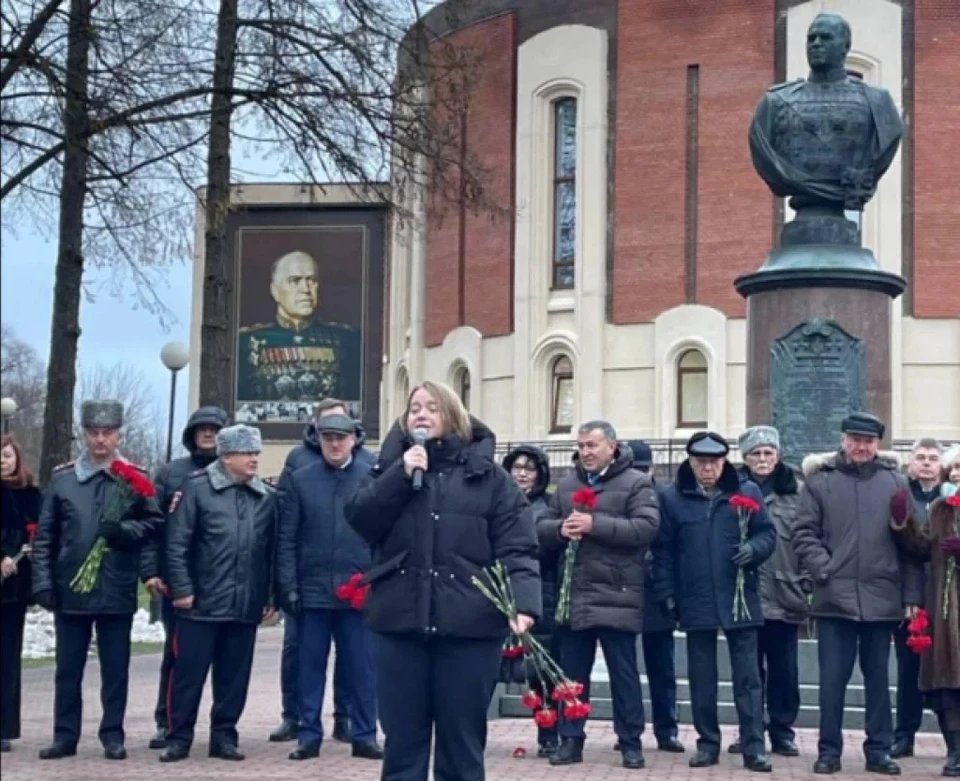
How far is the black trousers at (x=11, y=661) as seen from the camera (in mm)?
11430

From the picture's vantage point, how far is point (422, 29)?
23.1 meters

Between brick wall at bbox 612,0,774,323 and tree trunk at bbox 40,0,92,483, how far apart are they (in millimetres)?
25976

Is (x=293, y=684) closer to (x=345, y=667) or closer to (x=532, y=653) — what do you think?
(x=345, y=667)

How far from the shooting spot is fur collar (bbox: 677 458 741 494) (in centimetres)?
1184

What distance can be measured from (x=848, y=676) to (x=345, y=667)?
306 centimetres

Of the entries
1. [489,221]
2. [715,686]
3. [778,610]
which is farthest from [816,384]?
[489,221]

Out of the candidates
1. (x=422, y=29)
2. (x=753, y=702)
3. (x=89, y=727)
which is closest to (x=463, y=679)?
(x=753, y=702)

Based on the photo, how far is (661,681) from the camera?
40.9 feet

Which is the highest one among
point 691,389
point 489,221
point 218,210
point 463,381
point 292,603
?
point 489,221

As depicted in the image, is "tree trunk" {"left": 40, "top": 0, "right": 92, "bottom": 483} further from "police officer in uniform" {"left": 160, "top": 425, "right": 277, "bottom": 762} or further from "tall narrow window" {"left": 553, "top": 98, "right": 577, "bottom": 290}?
"tall narrow window" {"left": 553, "top": 98, "right": 577, "bottom": 290}

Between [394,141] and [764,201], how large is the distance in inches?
975

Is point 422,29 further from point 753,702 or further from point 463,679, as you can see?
point 463,679

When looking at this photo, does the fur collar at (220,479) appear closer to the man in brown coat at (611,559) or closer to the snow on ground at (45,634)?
the man in brown coat at (611,559)

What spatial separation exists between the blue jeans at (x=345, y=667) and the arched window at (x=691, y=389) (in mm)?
34378
